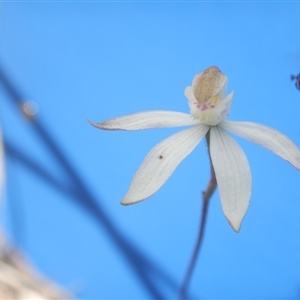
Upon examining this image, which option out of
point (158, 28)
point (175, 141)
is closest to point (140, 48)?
point (158, 28)

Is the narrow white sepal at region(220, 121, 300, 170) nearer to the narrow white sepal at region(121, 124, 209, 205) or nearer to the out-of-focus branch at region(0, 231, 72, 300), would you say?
the narrow white sepal at region(121, 124, 209, 205)

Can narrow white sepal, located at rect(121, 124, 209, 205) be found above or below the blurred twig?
below

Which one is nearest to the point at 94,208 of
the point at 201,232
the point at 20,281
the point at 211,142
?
the point at 20,281

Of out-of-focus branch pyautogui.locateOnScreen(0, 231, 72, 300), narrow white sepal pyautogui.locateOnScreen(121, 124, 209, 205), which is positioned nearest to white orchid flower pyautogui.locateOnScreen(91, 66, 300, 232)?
narrow white sepal pyautogui.locateOnScreen(121, 124, 209, 205)

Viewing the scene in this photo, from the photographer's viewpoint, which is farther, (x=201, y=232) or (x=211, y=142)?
(x=201, y=232)

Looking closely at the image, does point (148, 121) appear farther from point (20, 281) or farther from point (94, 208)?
point (20, 281)

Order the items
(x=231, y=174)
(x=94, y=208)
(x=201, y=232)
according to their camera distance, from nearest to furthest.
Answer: (x=231, y=174) → (x=201, y=232) → (x=94, y=208)

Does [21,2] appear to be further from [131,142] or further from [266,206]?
[266,206]
